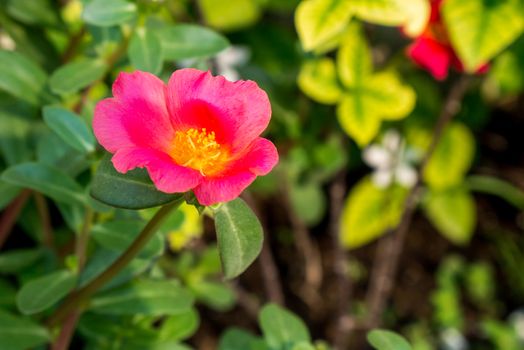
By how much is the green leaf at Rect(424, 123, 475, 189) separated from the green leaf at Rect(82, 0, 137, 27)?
111 centimetres

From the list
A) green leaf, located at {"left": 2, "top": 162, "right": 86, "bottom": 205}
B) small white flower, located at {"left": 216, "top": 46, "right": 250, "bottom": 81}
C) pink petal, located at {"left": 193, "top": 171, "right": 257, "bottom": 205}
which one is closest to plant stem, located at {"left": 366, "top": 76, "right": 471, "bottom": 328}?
small white flower, located at {"left": 216, "top": 46, "right": 250, "bottom": 81}

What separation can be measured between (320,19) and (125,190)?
59cm

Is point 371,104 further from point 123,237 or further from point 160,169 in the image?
point 160,169

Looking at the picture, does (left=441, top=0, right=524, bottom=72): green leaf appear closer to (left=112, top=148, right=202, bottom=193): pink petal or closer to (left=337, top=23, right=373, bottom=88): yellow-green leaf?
(left=337, top=23, right=373, bottom=88): yellow-green leaf

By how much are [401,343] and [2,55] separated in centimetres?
69

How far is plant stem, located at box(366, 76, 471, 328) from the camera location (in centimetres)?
157

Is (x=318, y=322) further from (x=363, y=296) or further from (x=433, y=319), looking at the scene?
(x=433, y=319)

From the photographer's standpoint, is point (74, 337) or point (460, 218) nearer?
point (74, 337)

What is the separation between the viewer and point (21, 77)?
1.19 metres

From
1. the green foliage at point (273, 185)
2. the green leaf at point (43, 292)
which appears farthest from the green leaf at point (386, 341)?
the green leaf at point (43, 292)

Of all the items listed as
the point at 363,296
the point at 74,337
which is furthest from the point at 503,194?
the point at 74,337

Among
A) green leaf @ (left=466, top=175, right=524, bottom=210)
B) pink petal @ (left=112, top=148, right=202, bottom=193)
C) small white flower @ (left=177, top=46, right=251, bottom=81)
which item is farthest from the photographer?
green leaf @ (left=466, top=175, right=524, bottom=210)

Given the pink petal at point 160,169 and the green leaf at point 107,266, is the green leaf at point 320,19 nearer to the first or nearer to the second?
the green leaf at point 107,266

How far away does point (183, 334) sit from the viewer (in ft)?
3.94
